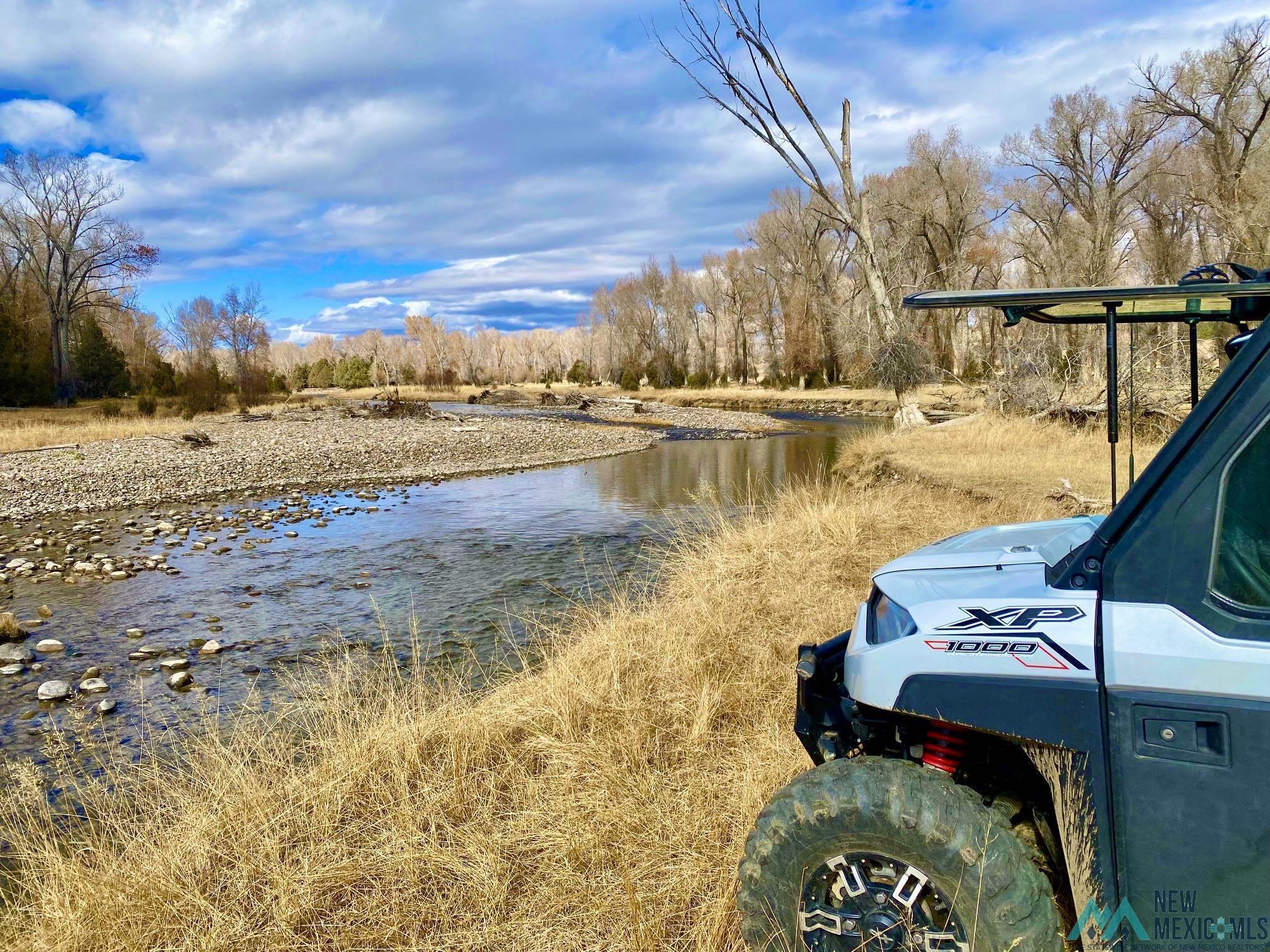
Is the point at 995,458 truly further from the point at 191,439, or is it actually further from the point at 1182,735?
the point at 191,439

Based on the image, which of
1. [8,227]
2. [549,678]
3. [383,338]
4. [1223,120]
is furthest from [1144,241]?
[383,338]

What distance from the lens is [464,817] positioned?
4.20 metres

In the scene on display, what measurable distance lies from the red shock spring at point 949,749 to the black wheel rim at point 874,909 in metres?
0.36

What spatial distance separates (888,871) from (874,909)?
12 cm

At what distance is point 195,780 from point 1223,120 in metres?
36.9

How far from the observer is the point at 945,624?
239 cm

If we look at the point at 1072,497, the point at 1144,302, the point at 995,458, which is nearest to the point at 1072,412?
the point at 995,458

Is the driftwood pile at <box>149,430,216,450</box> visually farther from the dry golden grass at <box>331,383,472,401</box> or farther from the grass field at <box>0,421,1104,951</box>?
the dry golden grass at <box>331,383,472,401</box>

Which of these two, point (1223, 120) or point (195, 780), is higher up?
point (1223, 120)

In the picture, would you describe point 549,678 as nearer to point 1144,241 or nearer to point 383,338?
point 1144,241

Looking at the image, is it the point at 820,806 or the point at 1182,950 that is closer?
the point at 1182,950

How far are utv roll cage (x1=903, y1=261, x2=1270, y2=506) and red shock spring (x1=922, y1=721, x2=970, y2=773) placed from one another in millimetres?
953

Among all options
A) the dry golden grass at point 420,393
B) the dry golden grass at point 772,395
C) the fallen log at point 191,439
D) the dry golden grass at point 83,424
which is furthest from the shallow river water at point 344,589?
the dry golden grass at point 420,393

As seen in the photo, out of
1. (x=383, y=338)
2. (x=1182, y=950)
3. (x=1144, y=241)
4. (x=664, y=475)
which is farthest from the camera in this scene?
(x=383, y=338)
